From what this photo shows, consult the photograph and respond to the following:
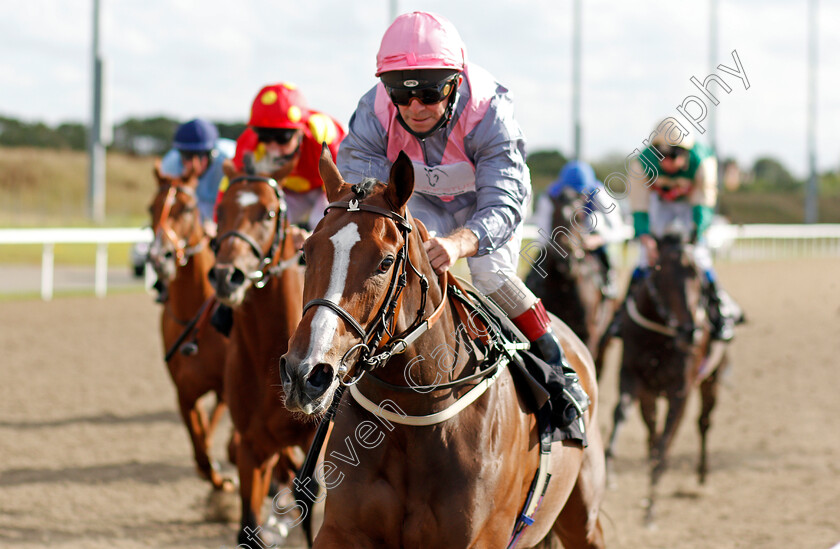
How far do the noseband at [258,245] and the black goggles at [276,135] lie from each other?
530 millimetres

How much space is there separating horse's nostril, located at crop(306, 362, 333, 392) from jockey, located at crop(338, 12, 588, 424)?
53cm

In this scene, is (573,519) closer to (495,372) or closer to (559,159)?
(495,372)

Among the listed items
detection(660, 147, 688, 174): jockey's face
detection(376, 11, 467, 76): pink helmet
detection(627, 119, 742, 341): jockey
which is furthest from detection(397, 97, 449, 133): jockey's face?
detection(660, 147, 688, 174): jockey's face

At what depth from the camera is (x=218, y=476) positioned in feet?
16.6

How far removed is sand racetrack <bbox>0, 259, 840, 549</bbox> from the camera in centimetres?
468

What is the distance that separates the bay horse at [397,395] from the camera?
6.46ft

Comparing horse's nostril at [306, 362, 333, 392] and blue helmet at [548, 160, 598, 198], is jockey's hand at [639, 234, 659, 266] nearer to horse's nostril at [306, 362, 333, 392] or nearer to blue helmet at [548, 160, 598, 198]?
blue helmet at [548, 160, 598, 198]

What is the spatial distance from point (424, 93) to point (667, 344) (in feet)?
12.8

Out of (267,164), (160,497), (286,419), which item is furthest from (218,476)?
(267,164)

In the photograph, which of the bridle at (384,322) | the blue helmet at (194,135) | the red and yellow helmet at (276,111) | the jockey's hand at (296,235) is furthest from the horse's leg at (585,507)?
the blue helmet at (194,135)

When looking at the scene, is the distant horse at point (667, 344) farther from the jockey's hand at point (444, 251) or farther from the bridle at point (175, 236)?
the jockey's hand at point (444, 251)

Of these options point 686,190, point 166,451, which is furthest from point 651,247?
point 166,451

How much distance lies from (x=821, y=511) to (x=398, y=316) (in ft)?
13.4

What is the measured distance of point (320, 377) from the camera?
1870 millimetres
